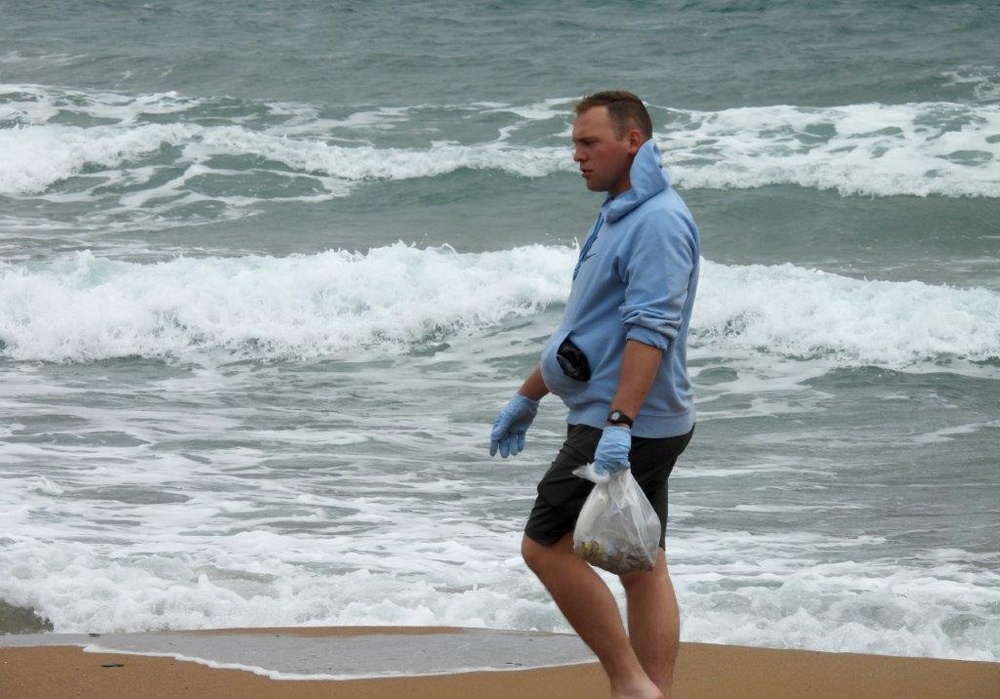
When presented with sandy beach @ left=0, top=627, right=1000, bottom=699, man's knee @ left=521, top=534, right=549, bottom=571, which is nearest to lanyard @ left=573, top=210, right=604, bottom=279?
man's knee @ left=521, top=534, right=549, bottom=571

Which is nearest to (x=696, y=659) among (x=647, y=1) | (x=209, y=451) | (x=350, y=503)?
(x=350, y=503)

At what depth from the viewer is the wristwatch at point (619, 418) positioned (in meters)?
3.36

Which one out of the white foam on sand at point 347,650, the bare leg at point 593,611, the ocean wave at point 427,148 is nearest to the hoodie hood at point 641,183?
the bare leg at point 593,611

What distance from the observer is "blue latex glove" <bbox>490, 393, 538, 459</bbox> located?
3885 mm

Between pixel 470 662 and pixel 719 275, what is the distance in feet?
29.0

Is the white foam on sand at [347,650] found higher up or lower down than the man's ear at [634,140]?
lower down

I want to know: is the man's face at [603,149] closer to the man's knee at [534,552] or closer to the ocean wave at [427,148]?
the man's knee at [534,552]

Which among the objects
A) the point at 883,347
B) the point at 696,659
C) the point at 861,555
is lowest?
the point at 883,347

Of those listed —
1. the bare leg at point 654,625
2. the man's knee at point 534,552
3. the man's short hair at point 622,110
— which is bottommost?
the bare leg at point 654,625

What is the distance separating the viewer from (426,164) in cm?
1925

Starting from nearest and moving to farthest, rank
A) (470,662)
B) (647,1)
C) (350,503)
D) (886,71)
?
1. (470,662)
2. (350,503)
3. (886,71)
4. (647,1)

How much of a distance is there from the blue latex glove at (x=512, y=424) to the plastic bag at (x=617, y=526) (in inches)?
20.4

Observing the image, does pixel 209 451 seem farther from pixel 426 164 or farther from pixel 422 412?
pixel 426 164

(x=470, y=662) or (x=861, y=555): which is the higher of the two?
(x=470, y=662)
